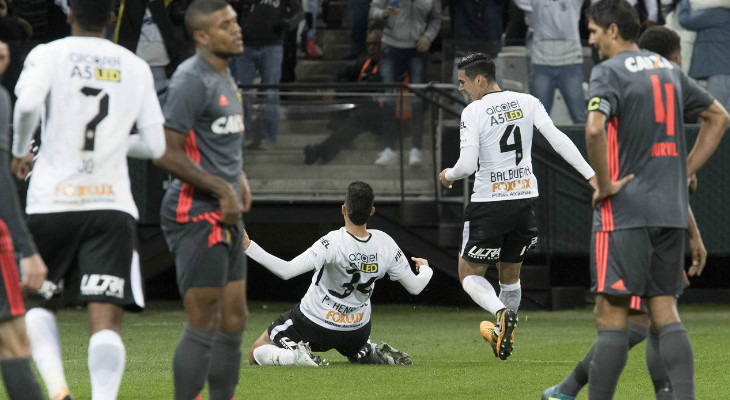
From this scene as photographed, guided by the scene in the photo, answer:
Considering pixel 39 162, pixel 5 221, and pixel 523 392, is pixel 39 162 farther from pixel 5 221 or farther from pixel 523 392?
pixel 523 392

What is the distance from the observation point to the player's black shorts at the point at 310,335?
8.94 m

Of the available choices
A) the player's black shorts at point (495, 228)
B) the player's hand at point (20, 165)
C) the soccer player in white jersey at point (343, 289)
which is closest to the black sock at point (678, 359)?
the player's hand at point (20, 165)

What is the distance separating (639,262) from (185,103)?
7.31 feet

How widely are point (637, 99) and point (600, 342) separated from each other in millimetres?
1160

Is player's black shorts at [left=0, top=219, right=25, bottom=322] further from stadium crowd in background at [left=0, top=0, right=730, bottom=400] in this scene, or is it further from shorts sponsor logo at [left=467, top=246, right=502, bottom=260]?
shorts sponsor logo at [left=467, top=246, right=502, bottom=260]

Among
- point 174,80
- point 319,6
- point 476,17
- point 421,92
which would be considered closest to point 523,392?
point 174,80

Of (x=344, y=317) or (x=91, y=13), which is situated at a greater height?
(x=91, y=13)

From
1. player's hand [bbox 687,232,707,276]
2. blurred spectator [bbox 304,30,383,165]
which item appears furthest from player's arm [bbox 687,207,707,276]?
blurred spectator [bbox 304,30,383,165]

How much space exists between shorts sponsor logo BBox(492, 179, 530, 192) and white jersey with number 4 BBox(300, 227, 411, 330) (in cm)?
→ 112

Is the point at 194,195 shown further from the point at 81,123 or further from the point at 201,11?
the point at 201,11

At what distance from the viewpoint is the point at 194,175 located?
5.60m

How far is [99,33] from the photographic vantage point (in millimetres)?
5621

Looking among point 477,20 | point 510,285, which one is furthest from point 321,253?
point 477,20

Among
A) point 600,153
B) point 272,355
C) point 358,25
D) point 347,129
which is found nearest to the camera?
point 600,153
